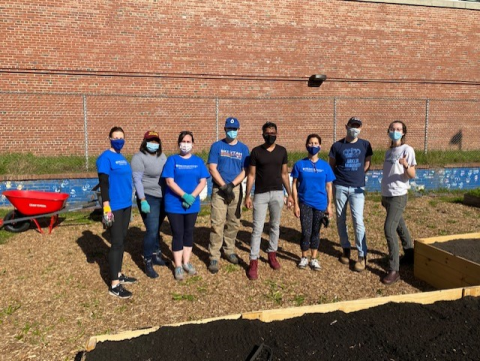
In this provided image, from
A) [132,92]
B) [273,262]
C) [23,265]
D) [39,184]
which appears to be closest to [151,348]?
[273,262]

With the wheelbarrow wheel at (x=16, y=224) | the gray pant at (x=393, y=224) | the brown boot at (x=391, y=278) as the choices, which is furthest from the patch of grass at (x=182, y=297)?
the wheelbarrow wheel at (x=16, y=224)

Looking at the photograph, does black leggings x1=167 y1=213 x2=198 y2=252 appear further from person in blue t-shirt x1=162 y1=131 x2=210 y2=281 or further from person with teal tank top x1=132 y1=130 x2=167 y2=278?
person with teal tank top x1=132 y1=130 x2=167 y2=278

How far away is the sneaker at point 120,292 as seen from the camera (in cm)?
485

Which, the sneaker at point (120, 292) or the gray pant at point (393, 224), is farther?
the gray pant at point (393, 224)

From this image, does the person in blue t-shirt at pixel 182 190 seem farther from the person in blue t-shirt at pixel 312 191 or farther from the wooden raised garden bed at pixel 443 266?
the wooden raised garden bed at pixel 443 266

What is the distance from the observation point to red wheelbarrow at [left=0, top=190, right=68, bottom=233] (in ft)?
24.1

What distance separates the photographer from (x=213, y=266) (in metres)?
5.67

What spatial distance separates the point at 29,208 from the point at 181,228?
3716mm

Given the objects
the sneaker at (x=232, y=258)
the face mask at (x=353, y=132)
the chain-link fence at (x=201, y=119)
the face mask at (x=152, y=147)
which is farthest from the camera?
the chain-link fence at (x=201, y=119)

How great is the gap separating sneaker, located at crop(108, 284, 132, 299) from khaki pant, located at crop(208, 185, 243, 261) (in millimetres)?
1308

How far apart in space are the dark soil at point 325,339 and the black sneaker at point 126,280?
197 cm

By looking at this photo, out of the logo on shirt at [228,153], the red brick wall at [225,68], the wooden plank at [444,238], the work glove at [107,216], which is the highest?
the red brick wall at [225,68]

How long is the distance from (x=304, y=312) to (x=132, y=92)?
1139 centimetres

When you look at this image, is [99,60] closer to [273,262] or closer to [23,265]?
[23,265]
